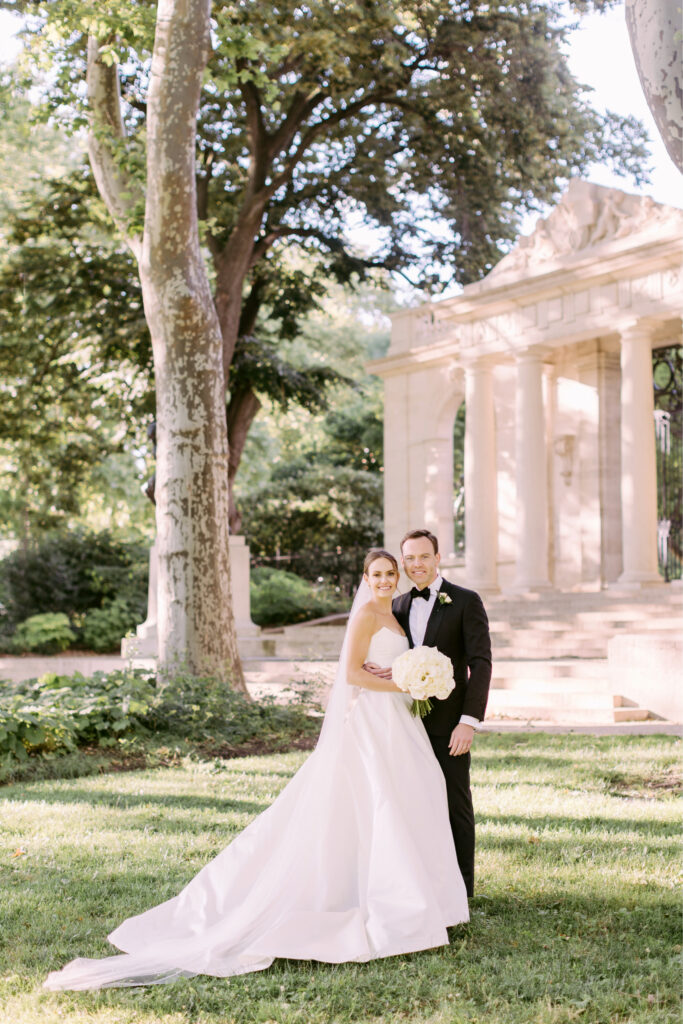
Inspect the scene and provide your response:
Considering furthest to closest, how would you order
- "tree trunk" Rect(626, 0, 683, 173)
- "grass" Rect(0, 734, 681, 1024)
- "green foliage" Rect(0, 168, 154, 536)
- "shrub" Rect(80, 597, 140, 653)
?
"shrub" Rect(80, 597, 140, 653)
"green foliage" Rect(0, 168, 154, 536)
"grass" Rect(0, 734, 681, 1024)
"tree trunk" Rect(626, 0, 683, 173)

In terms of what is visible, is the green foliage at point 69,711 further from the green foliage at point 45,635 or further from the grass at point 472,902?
the green foliage at point 45,635

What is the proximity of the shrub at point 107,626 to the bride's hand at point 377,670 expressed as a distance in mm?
19595

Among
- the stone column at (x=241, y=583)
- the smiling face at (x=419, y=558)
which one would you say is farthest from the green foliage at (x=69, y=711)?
the stone column at (x=241, y=583)

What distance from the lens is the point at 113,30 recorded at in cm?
1275

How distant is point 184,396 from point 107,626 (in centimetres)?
1368

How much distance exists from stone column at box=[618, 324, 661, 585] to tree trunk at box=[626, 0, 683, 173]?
15.4m

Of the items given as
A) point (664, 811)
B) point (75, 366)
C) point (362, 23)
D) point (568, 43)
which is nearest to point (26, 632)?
point (75, 366)

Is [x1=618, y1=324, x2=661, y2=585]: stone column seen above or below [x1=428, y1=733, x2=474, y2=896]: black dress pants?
above

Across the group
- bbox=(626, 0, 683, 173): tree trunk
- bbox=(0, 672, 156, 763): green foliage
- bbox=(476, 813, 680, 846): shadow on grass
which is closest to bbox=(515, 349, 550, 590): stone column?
bbox=(0, 672, 156, 763): green foliage

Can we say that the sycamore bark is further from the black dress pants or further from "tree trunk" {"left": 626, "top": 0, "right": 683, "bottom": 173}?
"tree trunk" {"left": 626, "top": 0, "right": 683, "bottom": 173}

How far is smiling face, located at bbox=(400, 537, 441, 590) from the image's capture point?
5234mm

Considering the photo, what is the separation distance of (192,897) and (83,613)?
2157cm

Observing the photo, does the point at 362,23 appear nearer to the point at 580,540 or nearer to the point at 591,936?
the point at 580,540

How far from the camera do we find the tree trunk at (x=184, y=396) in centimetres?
1156
